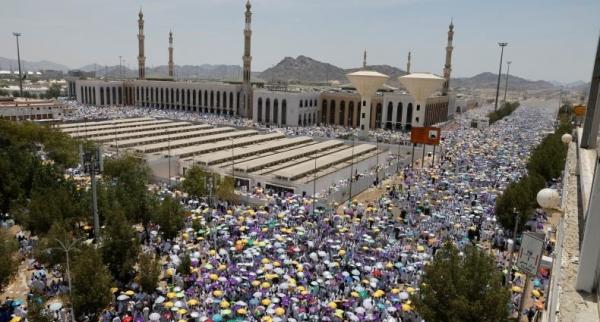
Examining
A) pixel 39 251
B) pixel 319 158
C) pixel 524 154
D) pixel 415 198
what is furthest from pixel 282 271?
pixel 524 154

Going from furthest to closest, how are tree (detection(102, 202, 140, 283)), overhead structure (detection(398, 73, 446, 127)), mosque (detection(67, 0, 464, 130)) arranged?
mosque (detection(67, 0, 464, 130)), overhead structure (detection(398, 73, 446, 127)), tree (detection(102, 202, 140, 283))

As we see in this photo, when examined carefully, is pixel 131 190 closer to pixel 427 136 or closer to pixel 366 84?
pixel 427 136

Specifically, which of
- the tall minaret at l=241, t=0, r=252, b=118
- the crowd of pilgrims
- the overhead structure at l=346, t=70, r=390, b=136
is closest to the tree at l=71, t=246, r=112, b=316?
the crowd of pilgrims

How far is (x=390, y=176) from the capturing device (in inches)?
1289

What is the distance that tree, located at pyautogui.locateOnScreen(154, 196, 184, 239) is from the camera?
661 inches

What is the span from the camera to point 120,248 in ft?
46.3

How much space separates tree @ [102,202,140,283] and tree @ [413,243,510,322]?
887cm

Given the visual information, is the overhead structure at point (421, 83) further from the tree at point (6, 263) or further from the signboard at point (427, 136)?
the tree at point (6, 263)

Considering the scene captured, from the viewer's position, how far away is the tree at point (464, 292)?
9.70 m

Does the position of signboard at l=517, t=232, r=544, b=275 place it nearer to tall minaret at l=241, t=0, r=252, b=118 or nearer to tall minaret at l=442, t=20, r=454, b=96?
tall minaret at l=241, t=0, r=252, b=118

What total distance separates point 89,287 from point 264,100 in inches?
1904

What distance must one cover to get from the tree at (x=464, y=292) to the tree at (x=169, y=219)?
978 centimetres

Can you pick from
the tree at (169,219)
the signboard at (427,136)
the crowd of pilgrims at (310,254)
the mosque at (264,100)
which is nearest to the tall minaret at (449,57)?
the mosque at (264,100)

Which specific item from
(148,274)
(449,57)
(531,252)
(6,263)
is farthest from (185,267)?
(449,57)
